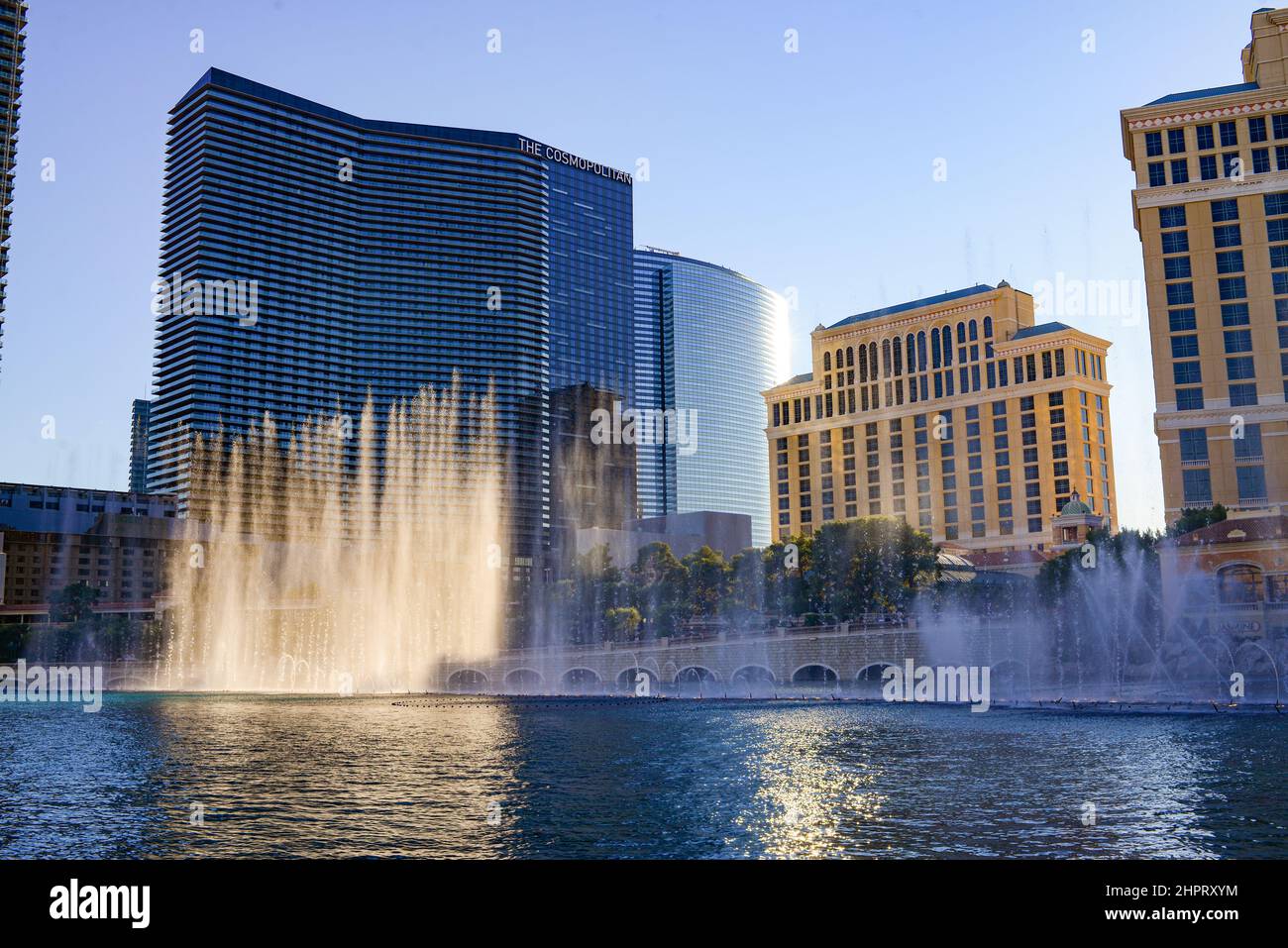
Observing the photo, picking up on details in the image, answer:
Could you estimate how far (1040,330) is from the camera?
146 metres

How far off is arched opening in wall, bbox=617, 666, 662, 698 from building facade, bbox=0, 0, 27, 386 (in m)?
132

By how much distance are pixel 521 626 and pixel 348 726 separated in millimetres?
61041

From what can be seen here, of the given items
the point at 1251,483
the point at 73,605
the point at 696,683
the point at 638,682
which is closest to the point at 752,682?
the point at 696,683

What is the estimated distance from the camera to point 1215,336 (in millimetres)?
96062

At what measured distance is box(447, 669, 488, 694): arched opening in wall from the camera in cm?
11000

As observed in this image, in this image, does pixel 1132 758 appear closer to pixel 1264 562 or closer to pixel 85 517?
pixel 1264 562

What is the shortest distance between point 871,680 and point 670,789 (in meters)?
52.1

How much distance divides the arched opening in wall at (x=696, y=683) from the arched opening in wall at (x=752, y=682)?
1.90 meters

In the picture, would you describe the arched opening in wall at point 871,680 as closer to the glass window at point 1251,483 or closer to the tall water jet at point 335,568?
the glass window at point 1251,483

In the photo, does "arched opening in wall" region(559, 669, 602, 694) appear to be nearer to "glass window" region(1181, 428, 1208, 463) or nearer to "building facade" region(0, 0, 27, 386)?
"glass window" region(1181, 428, 1208, 463)

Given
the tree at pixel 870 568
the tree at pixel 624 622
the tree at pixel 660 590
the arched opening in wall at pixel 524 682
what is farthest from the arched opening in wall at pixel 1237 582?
the arched opening in wall at pixel 524 682

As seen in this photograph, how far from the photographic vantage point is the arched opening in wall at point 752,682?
84.1m

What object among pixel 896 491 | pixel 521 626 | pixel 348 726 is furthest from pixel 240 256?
pixel 348 726

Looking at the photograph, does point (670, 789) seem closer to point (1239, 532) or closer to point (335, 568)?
point (1239, 532)
